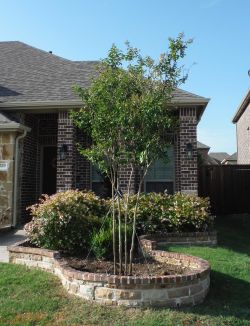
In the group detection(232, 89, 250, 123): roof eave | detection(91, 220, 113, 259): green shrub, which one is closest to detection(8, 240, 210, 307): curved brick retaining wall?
detection(91, 220, 113, 259): green shrub

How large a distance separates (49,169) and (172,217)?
5.66 metres

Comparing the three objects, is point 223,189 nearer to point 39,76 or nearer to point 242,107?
point 39,76

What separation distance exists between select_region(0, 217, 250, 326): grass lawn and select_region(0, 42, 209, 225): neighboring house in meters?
4.59

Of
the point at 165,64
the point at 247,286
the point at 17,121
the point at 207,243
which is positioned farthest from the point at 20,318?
the point at 17,121

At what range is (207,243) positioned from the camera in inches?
348

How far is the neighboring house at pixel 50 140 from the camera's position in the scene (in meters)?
11.4

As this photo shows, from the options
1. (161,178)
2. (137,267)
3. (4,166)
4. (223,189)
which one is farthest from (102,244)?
(223,189)

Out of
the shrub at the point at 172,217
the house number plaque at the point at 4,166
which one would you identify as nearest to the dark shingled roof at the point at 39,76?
the house number plaque at the point at 4,166

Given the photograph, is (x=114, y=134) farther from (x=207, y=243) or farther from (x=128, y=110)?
(x=207, y=243)

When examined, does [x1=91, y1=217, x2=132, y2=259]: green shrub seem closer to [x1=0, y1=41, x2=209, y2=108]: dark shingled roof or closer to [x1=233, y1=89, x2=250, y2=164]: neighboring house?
[x1=0, y1=41, x2=209, y2=108]: dark shingled roof

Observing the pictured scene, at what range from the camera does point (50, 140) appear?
13.5 meters

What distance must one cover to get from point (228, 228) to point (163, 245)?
13.2ft

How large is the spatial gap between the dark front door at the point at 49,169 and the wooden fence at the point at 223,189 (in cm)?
506

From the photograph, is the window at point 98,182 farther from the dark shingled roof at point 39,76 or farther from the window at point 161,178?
the dark shingled roof at point 39,76
